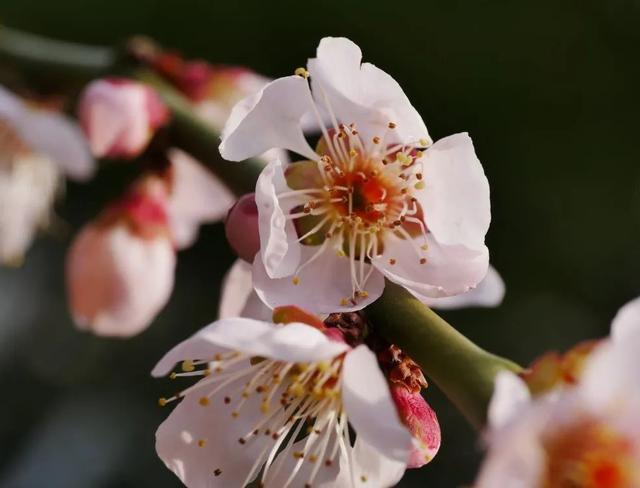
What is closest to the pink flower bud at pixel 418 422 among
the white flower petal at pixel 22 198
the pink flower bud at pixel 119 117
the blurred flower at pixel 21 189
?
the pink flower bud at pixel 119 117

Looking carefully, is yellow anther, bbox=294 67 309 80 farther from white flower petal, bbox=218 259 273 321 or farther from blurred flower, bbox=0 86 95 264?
blurred flower, bbox=0 86 95 264

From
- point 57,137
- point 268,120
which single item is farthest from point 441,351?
point 57,137

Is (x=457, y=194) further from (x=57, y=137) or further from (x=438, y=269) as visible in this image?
(x=57, y=137)

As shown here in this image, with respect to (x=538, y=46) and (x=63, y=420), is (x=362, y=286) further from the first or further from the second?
(x=63, y=420)

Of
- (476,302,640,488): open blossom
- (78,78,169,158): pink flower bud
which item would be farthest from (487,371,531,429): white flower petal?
(78,78,169,158): pink flower bud

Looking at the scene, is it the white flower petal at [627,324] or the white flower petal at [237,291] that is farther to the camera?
the white flower petal at [237,291]

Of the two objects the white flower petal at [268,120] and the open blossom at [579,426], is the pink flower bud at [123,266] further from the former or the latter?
the open blossom at [579,426]
